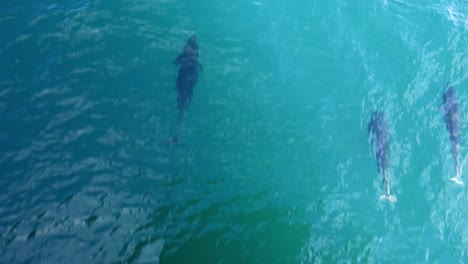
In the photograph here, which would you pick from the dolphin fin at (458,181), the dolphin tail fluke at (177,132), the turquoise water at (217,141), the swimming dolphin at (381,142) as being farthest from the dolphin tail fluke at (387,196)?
the dolphin tail fluke at (177,132)

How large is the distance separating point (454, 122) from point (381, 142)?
316cm

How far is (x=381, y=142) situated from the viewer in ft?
41.1

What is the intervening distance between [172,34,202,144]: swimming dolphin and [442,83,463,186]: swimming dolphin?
9.73 metres

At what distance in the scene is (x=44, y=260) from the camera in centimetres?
868

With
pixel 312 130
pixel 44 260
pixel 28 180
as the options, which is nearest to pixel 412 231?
pixel 312 130

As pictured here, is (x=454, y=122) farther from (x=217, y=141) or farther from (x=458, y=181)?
(x=217, y=141)

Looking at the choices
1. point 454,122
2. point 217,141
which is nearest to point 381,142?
point 454,122

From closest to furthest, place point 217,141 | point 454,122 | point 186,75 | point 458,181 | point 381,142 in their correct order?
point 217,141
point 458,181
point 381,142
point 186,75
point 454,122

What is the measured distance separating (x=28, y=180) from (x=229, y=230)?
588cm

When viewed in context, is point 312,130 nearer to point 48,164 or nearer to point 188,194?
point 188,194

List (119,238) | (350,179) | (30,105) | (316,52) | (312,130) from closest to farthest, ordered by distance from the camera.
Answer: (119,238), (30,105), (350,179), (312,130), (316,52)

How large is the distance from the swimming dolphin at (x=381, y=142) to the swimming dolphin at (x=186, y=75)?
22.4 ft

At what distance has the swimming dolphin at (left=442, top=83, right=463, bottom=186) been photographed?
12.5m

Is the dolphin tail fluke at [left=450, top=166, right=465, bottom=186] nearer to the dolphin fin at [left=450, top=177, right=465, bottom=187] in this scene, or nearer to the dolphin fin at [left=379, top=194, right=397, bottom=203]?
the dolphin fin at [left=450, top=177, right=465, bottom=187]
